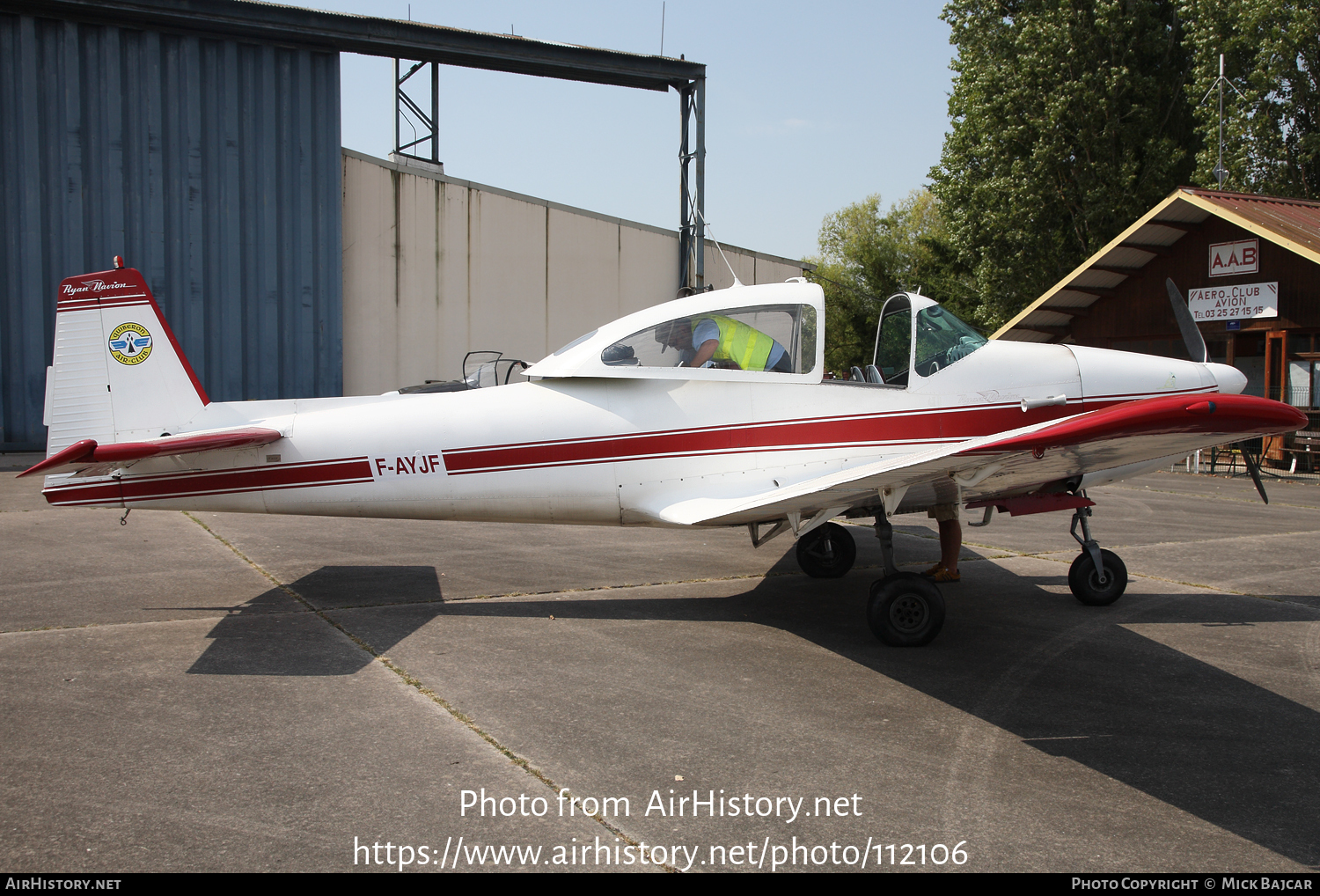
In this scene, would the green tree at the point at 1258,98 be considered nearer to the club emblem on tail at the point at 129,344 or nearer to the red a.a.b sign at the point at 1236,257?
the red a.a.b sign at the point at 1236,257

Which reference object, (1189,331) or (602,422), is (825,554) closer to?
(602,422)

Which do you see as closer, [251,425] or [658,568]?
[251,425]

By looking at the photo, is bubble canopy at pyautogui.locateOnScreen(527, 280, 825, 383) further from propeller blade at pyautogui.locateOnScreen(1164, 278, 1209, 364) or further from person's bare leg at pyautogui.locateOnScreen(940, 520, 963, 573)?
propeller blade at pyautogui.locateOnScreen(1164, 278, 1209, 364)

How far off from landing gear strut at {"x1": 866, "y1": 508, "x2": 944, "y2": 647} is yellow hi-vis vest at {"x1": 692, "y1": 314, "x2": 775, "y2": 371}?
1.74m

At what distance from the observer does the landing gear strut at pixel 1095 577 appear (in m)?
6.66

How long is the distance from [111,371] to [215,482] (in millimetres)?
1052

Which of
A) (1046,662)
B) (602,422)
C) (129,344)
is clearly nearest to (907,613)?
(1046,662)

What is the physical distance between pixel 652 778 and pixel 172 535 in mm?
7844

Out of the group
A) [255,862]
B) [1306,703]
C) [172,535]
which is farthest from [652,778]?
[172,535]

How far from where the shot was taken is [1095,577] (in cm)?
667
